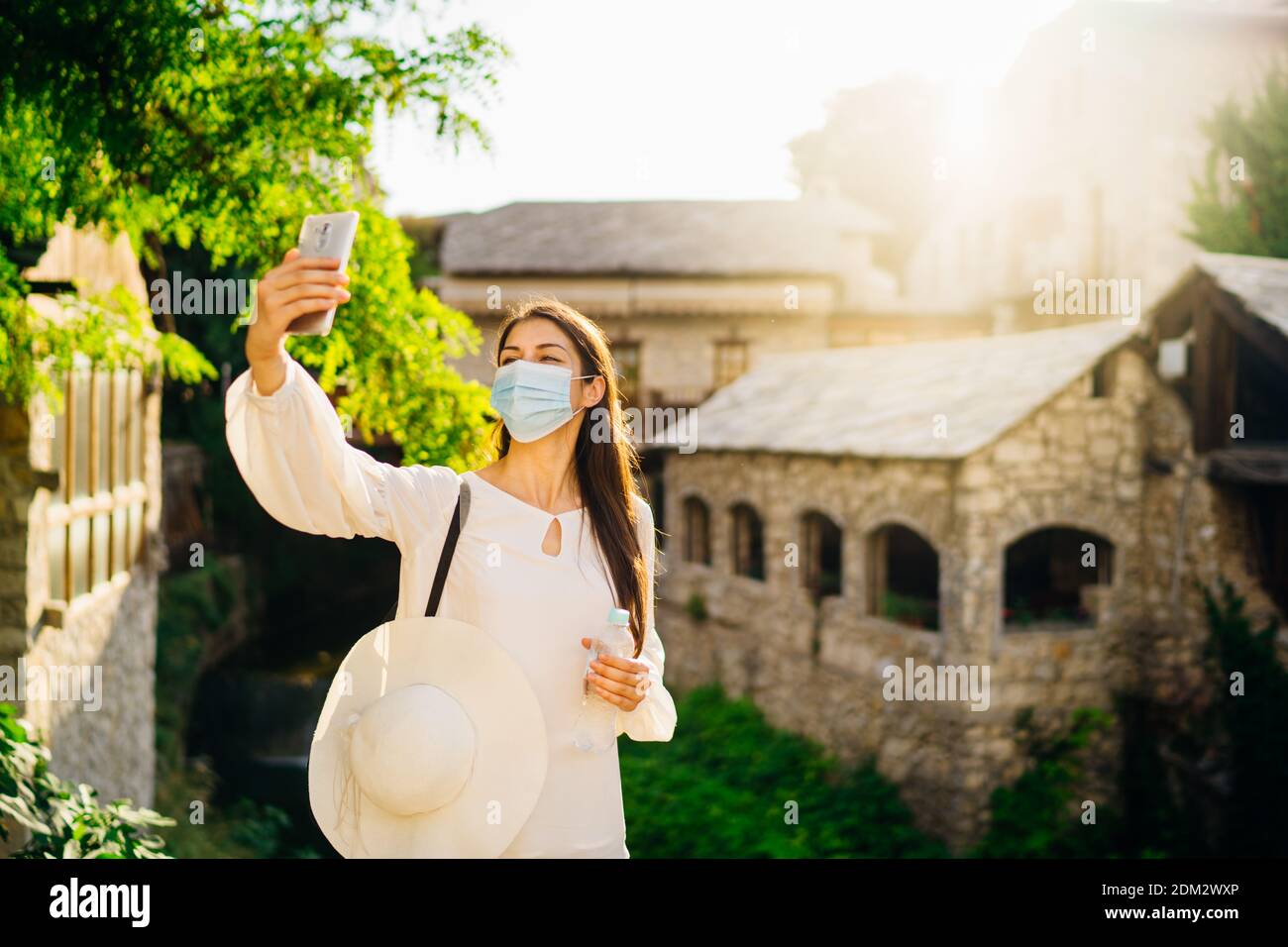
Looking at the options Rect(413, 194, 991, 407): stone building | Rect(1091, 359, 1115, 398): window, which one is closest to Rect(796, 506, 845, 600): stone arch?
Rect(1091, 359, 1115, 398): window

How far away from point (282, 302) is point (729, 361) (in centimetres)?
2236

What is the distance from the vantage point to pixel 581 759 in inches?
91.8

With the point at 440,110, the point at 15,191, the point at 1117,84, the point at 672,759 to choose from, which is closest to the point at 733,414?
the point at 672,759

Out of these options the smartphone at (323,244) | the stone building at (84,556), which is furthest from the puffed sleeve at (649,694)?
the stone building at (84,556)

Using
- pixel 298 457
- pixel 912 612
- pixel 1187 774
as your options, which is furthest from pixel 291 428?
pixel 1187 774

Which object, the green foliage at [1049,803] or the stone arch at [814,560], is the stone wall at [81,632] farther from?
the green foliage at [1049,803]

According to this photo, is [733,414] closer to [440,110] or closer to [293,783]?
[293,783]

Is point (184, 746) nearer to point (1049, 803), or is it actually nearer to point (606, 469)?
point (1049, 803)

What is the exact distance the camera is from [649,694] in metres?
2.37

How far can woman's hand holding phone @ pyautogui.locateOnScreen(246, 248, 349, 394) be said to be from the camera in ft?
6.23

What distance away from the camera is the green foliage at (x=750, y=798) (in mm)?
11156

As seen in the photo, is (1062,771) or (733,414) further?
(733,414)

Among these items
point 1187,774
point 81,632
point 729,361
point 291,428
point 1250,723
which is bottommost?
point 1187,774

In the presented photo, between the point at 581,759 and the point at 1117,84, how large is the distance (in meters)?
20.5
